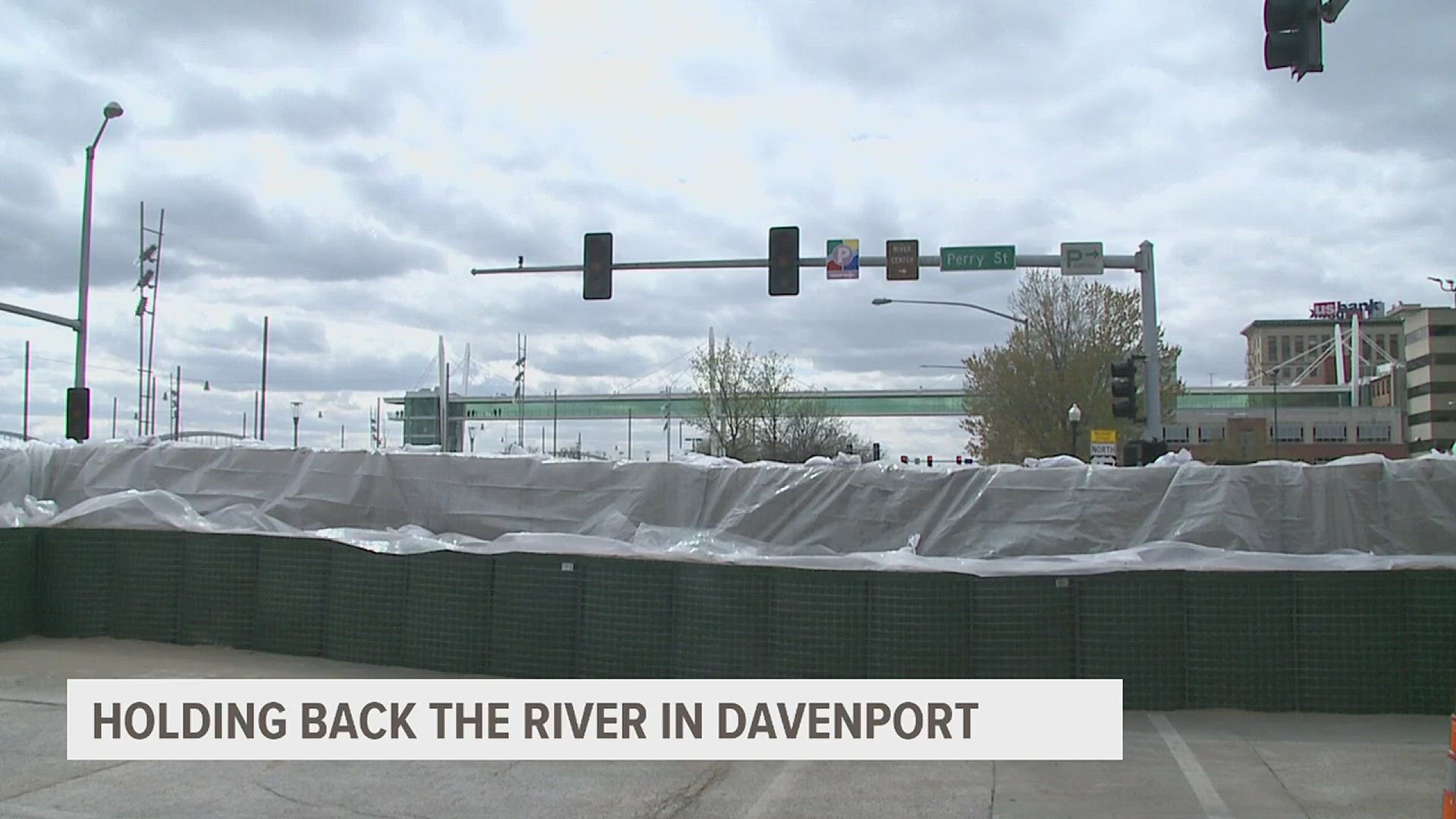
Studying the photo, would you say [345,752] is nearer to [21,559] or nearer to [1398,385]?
[21,559]

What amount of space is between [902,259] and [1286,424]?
94634 mm

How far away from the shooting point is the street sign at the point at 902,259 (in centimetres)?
1991

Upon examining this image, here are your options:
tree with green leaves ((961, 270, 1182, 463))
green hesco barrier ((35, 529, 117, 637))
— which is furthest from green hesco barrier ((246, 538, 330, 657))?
tree with green leaves ((961, 270, 1182, 463))

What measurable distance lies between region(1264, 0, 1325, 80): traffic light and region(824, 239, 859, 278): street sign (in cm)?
1088

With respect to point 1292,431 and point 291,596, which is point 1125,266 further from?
point 1292,431

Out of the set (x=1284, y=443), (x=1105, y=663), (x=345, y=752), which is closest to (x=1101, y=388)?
(x=1105, y=663)

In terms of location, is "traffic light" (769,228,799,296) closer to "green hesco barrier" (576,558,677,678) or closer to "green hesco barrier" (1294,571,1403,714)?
"green hesco barrier" (576,558,677,678)

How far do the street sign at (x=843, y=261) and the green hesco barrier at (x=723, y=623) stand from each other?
1111 cm

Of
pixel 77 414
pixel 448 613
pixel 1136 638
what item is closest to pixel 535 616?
pixel 448 613

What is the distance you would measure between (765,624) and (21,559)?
26.0ft

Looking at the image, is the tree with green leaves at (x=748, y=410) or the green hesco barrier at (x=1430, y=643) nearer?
the green hesco barrier at (x=1430, y=643)

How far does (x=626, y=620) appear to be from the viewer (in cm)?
978

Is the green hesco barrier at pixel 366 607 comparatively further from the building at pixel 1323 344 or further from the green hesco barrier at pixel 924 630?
the building at pixel 1323 344

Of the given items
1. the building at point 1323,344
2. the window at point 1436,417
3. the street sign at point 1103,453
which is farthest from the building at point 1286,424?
the street sign at point 1103,453
